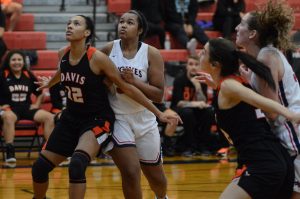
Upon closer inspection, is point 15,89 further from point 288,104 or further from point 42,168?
point 288,104

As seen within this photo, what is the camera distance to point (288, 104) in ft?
15.0

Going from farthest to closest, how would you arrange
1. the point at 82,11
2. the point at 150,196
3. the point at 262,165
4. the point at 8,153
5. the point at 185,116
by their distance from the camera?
the point at 82,11, the point at 185,116, the point at 8,153, the point at 150,196, the point at 262,165

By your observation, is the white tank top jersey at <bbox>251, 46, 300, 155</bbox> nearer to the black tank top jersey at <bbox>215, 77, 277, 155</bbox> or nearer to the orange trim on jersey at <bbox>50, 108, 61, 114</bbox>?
the black tank top jersey at <bbox>215, 77, 277, 155</bbox>

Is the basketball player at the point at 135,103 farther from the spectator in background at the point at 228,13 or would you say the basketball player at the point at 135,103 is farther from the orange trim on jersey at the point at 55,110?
the spectator in background at the point at 228,13

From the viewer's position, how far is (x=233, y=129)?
14.4 ft

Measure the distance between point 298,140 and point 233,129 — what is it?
43 cm

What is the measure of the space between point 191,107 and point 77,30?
16.1 feet

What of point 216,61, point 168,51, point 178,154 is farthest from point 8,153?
point 216,61

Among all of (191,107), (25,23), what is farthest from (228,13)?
(25,23)

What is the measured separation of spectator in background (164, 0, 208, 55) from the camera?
479 inches

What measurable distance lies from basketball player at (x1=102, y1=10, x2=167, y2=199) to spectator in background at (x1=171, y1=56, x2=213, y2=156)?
4.49 meters

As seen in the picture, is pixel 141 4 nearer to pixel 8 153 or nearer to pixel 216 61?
pixel 8 153

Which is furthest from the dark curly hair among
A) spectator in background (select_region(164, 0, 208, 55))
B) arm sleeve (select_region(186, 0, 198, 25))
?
arm sleeve (select_region(186, 0, 198, 25))

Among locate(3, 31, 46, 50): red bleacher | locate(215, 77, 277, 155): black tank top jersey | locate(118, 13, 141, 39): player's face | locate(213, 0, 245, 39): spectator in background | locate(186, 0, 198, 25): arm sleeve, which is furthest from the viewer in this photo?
locate(213, 0, 245, 39): spectator in background
